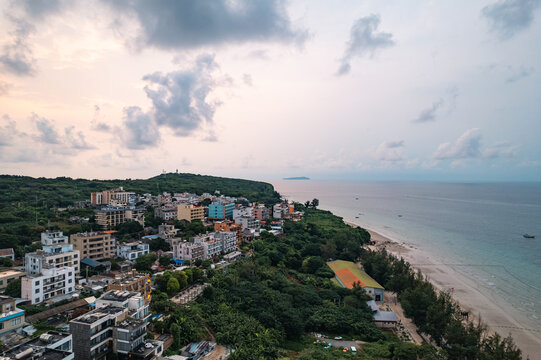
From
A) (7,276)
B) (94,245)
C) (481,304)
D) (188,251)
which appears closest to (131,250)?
(94,245)

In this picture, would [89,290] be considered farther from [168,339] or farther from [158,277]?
[168,339]

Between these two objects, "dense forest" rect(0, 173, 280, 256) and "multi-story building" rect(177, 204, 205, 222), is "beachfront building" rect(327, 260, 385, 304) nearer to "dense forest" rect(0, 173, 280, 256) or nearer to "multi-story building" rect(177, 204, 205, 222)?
"multi-story building" rect(177, 204, 205, 222)

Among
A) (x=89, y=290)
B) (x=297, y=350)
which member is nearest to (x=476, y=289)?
(x=297, y=350)

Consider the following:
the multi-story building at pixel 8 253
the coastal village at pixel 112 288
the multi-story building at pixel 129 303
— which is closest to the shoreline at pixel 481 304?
the coastal village at pixel 112 288

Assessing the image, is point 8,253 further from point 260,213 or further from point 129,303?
point 260,213

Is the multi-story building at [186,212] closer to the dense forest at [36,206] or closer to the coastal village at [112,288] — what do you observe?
the coastal village at [112,288]

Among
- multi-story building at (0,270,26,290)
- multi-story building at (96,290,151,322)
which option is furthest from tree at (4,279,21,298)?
multi-story building at (96,290,151,322)
